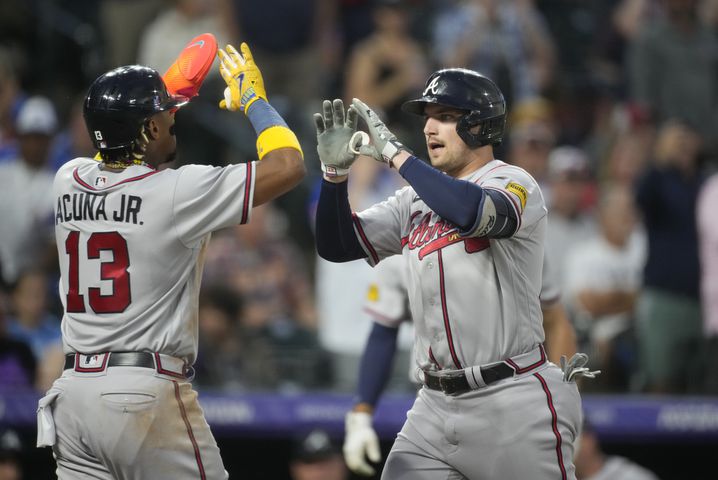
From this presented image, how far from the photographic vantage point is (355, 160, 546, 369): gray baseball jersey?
3.87m

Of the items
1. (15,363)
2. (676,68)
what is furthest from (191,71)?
(676,68)

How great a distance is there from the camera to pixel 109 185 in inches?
151

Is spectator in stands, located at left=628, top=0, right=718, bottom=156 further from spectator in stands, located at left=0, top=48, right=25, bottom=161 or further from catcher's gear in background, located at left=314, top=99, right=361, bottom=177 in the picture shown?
catcher's gear in background, located at left=314, top=99, right=361, bottom=177

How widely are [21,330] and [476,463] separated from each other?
410cm

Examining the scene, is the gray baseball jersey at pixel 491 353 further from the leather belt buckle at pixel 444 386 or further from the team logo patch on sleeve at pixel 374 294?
the team logo patch on sleeve at pixel 374 294

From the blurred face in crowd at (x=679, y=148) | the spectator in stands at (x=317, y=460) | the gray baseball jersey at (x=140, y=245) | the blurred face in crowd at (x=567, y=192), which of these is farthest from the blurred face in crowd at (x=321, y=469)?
the blurred face in crowd at (x=679, y=148)

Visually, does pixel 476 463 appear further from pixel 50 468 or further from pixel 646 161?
pixel 646 161

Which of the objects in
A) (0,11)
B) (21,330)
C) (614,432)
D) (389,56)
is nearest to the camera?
(614,432)

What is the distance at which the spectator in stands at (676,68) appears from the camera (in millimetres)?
9055

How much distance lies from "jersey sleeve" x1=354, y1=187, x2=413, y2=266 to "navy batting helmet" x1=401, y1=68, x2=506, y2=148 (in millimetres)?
387

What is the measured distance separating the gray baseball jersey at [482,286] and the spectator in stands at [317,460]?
2078 mm

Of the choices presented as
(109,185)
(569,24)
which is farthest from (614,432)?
(569,24)

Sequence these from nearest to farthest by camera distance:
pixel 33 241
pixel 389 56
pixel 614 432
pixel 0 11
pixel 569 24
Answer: pixel 614 432
pixel 33 241
pixel 389 56
pixel 0 11
pixel 569 24

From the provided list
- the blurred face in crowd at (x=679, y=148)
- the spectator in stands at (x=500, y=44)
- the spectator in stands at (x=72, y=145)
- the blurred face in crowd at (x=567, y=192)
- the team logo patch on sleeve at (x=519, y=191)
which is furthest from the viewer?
the spectator in stands at (x=500, y=44)
